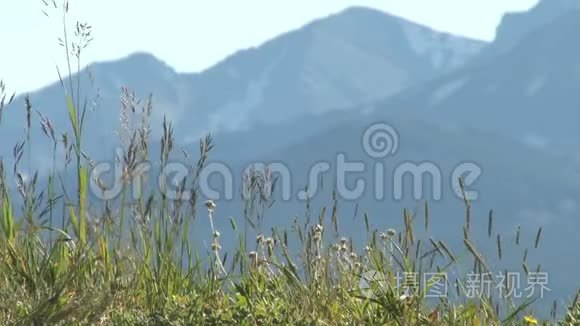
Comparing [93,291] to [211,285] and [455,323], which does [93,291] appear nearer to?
[211,285]

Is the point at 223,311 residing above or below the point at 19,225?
below

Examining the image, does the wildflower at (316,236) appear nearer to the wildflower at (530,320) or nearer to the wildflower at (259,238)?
the wildflower at (259,238)

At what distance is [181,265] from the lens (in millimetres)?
4727

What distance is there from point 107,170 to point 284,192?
86cm

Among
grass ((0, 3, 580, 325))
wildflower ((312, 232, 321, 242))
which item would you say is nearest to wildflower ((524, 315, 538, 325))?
grass ((0, 3, 580, 325))

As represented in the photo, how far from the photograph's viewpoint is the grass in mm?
4078

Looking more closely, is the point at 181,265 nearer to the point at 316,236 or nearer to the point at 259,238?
the point at 259,238

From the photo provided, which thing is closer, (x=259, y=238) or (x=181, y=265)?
(x=259, y=238)

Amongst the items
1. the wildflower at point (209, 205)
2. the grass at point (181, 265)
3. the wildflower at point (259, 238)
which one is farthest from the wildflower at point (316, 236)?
the wildflower at point (209, 205)

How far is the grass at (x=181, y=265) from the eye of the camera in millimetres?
4078

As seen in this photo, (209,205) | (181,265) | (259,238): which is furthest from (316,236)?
(181,265)

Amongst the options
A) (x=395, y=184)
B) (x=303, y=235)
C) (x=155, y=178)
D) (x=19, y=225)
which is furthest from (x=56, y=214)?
(x=395, y=184)

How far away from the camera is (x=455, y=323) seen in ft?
13.8

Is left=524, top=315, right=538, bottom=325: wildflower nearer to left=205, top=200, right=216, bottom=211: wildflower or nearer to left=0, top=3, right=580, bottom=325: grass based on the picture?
left=0, top=3, right=580, bottom=325: grass
